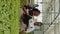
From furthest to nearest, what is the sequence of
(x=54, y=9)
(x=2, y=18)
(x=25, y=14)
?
(x=54, y=9) → (x=25, y=14) → (x=2, y=18)

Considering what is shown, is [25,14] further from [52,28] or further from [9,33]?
[52,28]

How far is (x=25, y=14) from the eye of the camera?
0.54 metres

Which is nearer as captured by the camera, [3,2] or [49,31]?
[3,2]

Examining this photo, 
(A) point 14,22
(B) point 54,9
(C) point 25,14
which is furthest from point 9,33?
(B) point 54,9

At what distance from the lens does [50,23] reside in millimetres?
834

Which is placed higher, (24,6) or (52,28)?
(24,6)

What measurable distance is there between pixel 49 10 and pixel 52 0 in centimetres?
7

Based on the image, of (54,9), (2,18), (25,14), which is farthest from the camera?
(54,9)

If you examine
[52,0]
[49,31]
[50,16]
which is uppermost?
[52,0]

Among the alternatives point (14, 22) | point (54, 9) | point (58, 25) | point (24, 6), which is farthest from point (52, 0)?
point (14, 22)

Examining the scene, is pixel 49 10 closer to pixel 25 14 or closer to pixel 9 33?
pixel 25 14

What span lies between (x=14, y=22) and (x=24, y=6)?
153 millimetres

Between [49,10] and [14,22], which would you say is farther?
[49,10]

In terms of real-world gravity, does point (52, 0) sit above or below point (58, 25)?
above
